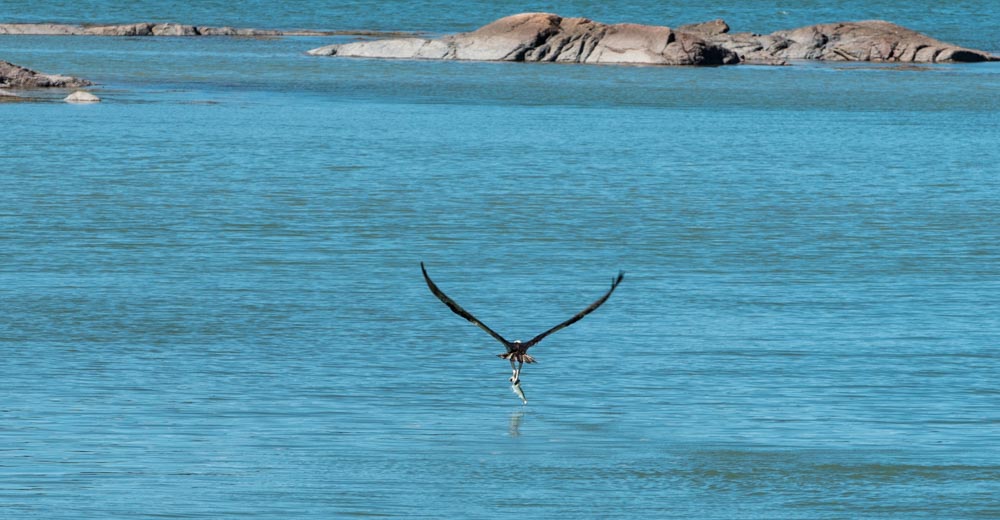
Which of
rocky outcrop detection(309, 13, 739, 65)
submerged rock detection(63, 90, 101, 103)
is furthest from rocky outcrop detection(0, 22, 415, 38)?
submerged rock detection(63, 90, 101, 103)

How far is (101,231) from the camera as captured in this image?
25109 mm

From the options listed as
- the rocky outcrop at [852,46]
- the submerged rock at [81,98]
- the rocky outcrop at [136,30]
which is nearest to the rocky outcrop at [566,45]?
the rocky outcrop at [852,46]

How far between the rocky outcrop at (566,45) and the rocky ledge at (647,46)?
0.12 ft

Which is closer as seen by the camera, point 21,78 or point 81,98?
point 81,98

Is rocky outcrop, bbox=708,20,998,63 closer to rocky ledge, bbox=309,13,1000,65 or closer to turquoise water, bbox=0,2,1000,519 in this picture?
rocky ledge, bbox=309,13,1000,65

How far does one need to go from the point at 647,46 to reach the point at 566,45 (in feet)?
9.94

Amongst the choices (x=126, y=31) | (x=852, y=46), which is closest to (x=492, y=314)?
(x=852, y=46)

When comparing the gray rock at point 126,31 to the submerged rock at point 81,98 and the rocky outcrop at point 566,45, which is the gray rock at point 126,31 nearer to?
the rocky outcrop at point 566,45

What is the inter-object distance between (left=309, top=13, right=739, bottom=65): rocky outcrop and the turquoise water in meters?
19.9

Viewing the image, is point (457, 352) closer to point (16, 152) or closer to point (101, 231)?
point (101, 231)

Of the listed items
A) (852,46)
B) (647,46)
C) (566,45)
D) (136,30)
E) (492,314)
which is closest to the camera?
(492,314)

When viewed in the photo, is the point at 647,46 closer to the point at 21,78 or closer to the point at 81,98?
the point at 21,78

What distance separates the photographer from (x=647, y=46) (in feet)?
210

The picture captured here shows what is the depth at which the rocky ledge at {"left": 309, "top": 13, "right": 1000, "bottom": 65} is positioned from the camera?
64.1 m
